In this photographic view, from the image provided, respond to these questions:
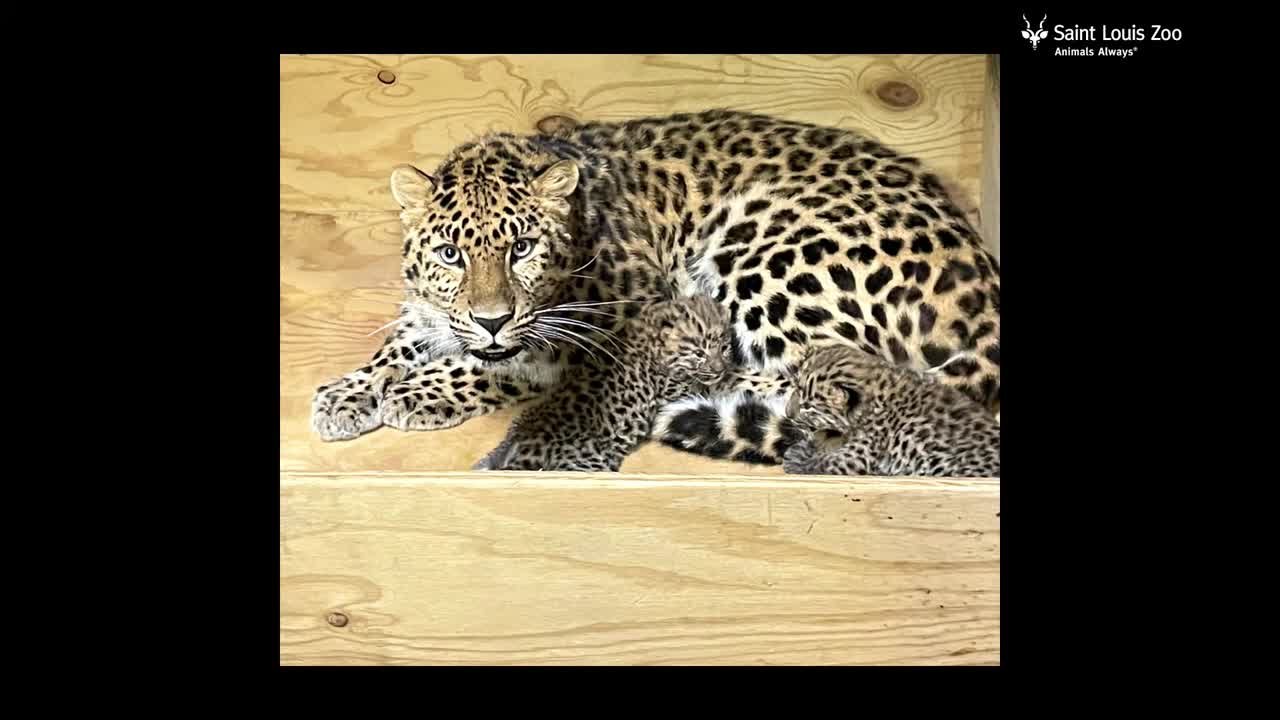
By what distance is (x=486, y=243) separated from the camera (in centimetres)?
209

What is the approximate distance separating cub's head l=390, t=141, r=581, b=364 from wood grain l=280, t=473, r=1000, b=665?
296 millimetres

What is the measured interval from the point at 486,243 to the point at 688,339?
44cm

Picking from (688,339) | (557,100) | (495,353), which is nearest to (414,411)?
(495,353)

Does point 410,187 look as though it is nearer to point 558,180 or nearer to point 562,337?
point 558,180

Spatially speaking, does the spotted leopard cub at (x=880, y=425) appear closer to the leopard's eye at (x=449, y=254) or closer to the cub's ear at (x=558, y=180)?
the cub's ear at (x=558, y=180)

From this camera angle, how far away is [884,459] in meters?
2.09

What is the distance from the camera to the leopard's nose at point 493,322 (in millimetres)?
2059

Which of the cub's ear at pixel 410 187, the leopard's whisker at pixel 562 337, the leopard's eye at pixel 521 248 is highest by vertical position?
the cub's ear at pixel 410 187

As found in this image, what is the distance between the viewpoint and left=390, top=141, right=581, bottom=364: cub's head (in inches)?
81.7

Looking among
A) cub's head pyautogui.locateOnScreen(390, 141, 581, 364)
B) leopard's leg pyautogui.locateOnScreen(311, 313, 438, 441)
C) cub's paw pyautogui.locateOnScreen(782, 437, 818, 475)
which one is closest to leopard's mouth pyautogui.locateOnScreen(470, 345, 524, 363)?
cub's head pyautogui.locateOnScreen(390, 141, 581, 364)

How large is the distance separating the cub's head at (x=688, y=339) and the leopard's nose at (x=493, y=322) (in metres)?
0.26
